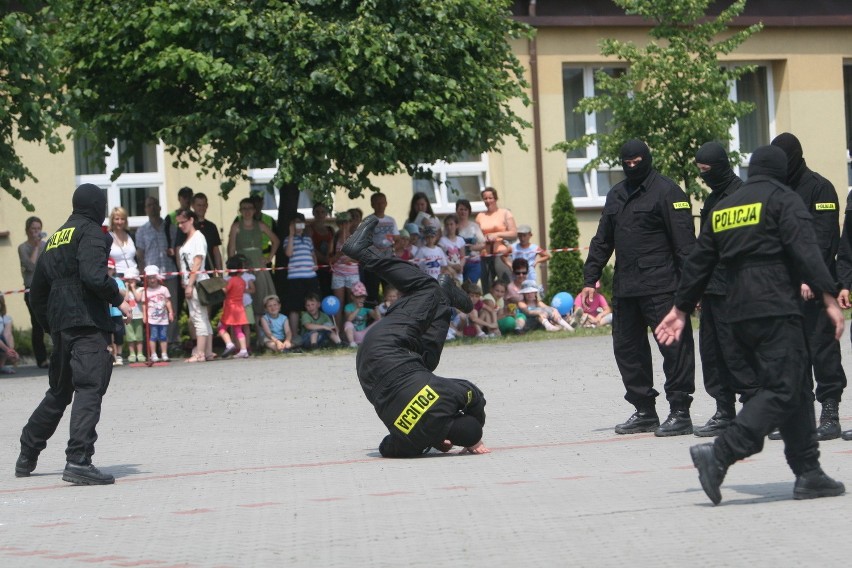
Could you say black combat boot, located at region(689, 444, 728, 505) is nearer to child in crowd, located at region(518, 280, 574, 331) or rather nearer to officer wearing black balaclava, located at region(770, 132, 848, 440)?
officer wearing black balaclava, located at region(770, 132, 848, 440)

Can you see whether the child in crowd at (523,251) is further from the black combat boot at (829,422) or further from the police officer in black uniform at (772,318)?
the police officer in black uniform at (772,318)

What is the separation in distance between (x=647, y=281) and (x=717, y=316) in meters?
0.76

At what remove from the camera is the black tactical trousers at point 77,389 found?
9.16 meters

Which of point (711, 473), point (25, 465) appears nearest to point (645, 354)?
point (711, 473)

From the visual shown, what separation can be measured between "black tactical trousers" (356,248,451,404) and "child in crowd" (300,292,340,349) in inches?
351

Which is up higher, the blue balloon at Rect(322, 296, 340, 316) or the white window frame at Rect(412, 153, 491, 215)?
the white window frame at Rect(412, 153, 491, 215)

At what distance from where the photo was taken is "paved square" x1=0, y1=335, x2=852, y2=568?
655 centimetres

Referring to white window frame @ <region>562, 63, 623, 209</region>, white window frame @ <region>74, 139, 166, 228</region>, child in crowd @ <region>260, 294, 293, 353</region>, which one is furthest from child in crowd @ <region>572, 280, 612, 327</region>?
white window frame @ <region>74, 139, 166, 228</region>

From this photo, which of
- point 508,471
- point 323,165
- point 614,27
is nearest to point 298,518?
point 508,471

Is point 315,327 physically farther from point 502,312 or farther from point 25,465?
point 25,465

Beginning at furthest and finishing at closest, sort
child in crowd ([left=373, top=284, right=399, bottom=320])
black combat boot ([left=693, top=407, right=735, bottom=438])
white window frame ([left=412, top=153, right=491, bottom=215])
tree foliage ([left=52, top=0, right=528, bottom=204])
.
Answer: white window frame ([left=412, top=153, right=491, bottom=215]), child in crowd ([left=373, top=284, right=399, bottom=320]), tree foliage ([left=52, top=0, right=528, bottom=204]), black combat boot ([left=693, top=407, right=735, bottom=438])

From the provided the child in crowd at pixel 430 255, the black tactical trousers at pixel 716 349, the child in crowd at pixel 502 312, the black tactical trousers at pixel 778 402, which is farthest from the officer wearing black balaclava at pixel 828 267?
the child in crowd at pixel 502 312

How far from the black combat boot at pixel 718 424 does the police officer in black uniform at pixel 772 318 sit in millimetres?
2436

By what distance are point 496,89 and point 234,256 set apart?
4140 millimetres
